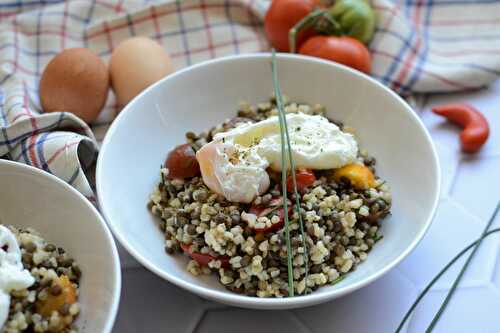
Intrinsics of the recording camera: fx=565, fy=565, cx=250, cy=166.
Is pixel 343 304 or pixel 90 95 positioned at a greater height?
pixel 90 95

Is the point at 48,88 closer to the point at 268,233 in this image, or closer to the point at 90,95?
the point at 90,95

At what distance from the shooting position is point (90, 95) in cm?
162

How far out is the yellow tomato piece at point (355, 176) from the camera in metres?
1.35

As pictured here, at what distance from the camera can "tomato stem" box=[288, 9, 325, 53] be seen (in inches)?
70.7

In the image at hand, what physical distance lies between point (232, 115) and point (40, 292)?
2.60 feet

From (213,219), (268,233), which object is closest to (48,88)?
(213,219)

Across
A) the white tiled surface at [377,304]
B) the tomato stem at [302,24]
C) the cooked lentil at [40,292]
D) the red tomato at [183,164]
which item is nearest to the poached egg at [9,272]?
the cooked lentil at [40,292]

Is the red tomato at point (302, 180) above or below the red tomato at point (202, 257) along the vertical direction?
above

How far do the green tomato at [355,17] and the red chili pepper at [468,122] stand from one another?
364mm

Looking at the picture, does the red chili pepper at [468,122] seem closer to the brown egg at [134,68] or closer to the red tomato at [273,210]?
the red tomato at [273,210]

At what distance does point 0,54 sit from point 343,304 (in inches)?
52.1

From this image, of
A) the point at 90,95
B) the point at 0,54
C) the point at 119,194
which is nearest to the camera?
the point at 119,194

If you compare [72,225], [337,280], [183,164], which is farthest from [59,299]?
[337,280]

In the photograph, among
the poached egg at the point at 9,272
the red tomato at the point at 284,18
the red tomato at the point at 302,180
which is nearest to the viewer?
the poached egg at the point at 9,272
